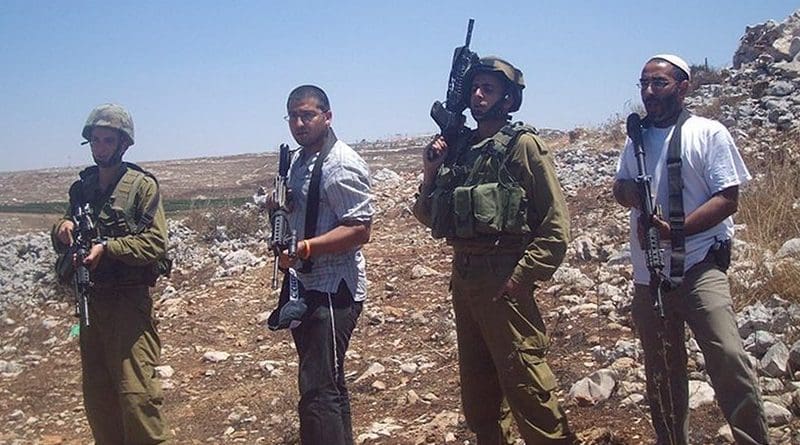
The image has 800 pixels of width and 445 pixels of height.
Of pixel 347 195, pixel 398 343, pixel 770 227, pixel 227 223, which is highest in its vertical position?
pixel 347 195

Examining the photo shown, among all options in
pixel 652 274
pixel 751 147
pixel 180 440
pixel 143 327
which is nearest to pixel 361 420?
pixel 180 440

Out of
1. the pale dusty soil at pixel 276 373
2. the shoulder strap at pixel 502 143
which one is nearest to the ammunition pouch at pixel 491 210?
the shoulder strap at pixel 502 143

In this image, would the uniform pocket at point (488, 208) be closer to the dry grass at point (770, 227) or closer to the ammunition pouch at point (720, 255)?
the ammunition pouch at point (720, 255)

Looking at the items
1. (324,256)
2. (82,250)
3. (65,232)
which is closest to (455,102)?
(324,256)

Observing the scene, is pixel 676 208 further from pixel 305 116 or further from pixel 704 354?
pixel 305 116

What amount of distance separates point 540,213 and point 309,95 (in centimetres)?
110

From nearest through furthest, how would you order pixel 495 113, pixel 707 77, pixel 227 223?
1. pixel 495 113
2. pixel 227 223
3. pixel 707 77

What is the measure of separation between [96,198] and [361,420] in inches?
77.6

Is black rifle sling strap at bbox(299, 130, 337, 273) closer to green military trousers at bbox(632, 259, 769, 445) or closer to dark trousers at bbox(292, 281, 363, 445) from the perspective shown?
dark trousers at bbox(292, 281, 363, 445)

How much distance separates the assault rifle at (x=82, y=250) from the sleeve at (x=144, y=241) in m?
0.14

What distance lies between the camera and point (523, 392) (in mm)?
2617

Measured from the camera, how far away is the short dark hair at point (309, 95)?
9.59ft

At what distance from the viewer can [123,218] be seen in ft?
11.0

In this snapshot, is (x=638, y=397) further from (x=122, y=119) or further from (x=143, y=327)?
(x=122, y=119)
